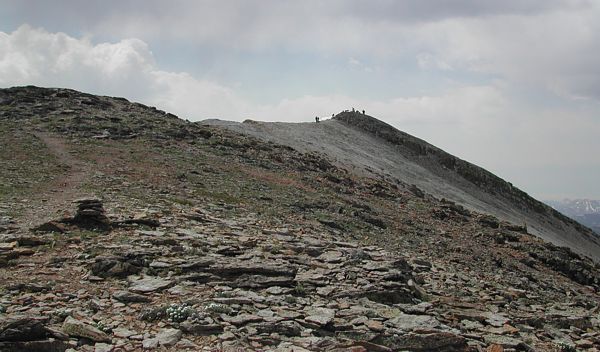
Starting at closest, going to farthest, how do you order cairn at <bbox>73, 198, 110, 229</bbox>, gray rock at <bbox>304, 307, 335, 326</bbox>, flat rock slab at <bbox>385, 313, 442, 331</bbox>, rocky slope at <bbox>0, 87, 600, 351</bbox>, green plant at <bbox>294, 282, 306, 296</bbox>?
rocky slope at <bbox>0, 87, 600, 351</bbox>, gray rock at <bbox>304, 307, 335, 326</bbox>, flat rock slab at <bbox>385, 313, 442, 331</bbox>, green plant at <bbox>294, 282, 306, 296</bbox>, cairn at <bbox>73, 198, 110, 229</bbox>

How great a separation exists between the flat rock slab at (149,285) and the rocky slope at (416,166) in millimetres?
35074

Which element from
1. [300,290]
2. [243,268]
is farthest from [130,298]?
[300,290]

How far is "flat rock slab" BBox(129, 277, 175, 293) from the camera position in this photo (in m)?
11.2

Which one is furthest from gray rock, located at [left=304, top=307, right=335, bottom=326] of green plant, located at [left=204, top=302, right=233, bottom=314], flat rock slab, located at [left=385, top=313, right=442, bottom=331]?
green plant, located at [left=204, top=302, right=233, bottom=314]

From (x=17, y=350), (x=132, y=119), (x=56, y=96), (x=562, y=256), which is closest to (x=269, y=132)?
(x=132, y=119)

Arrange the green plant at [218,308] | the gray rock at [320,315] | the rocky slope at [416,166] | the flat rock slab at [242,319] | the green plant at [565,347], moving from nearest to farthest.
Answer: the flat rock slab at [242,319] < the green plant at [218,308] < the gray rock at [320,315] < the green plant at [565,347] < the rocky slope at [416,166]

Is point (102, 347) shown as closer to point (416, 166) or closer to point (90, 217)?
point (90, 217)

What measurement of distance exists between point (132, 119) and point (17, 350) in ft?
121

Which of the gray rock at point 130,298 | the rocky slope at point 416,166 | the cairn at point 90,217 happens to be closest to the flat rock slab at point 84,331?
the gray rock at point 130,298

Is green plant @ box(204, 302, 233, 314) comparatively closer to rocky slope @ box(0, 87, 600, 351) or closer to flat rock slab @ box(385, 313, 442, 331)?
rocky slope @ box(0, 87, 600, 351)

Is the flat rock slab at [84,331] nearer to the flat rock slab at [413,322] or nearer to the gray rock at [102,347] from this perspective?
the gray rock at [102,347]

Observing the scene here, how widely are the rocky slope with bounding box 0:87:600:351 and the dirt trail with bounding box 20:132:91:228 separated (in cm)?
12

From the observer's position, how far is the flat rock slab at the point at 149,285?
11.2 metres

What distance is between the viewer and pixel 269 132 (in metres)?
53.2
